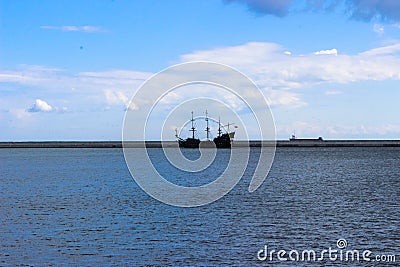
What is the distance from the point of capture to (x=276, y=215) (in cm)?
3797

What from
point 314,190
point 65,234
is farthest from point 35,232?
point 314,190

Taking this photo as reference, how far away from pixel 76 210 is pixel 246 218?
1194 centimetres

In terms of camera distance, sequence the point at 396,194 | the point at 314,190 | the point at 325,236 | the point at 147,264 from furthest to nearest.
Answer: the point at 314,190 < the point at 396,194 < the point at 325,236 < the point at 147,264

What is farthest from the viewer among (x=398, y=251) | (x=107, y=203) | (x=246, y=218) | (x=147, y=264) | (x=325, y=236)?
(x=107, y=203)

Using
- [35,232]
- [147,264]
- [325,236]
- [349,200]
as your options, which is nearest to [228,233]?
[325,236]

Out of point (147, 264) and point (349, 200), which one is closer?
point (147, 264)

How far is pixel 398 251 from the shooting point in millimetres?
26688

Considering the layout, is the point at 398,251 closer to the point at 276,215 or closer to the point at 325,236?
the point at 325,236

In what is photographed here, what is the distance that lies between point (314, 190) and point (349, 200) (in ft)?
31.4

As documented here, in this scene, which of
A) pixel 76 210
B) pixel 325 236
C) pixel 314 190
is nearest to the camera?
pixel 325 236

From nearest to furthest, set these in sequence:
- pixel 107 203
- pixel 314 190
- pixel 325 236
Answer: pixel 325 236
pixel 107 203
pixel 314 190

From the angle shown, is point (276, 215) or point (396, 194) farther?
point (396, 194)

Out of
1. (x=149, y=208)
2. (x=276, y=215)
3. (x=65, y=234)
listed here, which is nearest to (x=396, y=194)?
(x=276, y=215)

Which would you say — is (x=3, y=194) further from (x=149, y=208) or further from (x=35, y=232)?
(x=35, y=232)
